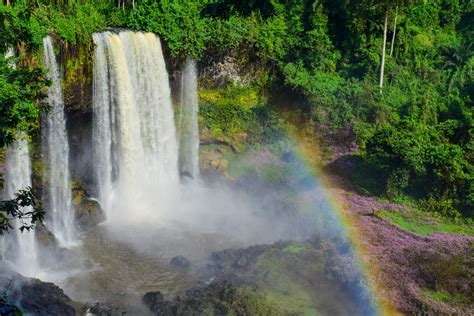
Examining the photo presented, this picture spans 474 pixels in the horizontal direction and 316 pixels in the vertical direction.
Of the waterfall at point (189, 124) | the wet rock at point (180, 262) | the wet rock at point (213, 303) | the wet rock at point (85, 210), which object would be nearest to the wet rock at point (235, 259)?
the wet rock at point (180, 262)

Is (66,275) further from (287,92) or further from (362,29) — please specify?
(362,29)

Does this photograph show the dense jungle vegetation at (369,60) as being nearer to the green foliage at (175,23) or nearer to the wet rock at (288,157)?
the green foliage at (175,23)

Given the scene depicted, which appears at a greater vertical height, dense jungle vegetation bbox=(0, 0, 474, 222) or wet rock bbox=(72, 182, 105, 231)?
dense jungle vegetation bbox=(0, 0, 474, 222)

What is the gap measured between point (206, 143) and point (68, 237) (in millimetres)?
9763

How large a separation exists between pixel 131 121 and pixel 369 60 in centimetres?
1458

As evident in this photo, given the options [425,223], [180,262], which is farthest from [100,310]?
[425,223]

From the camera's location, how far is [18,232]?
50.6ft

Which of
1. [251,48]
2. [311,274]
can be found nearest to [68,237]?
[311,274]

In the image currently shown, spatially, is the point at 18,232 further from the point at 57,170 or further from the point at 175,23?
the point at 175,23

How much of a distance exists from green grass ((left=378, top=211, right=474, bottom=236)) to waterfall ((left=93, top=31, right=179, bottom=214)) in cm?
1053

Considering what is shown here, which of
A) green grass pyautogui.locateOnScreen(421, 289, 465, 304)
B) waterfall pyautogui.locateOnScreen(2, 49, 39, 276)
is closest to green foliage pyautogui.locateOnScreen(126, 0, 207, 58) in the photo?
waterfall pyautogui.locateOnScreen(2, 49, 39, 276)

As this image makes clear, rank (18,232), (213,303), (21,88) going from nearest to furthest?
(21,88) → (213,303) → (18,232)

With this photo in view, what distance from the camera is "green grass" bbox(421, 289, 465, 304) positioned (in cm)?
1340

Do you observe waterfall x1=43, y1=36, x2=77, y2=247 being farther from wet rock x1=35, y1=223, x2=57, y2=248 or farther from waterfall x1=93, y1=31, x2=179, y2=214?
waterfall x1=93, y1=31, x2=179, y2=214
